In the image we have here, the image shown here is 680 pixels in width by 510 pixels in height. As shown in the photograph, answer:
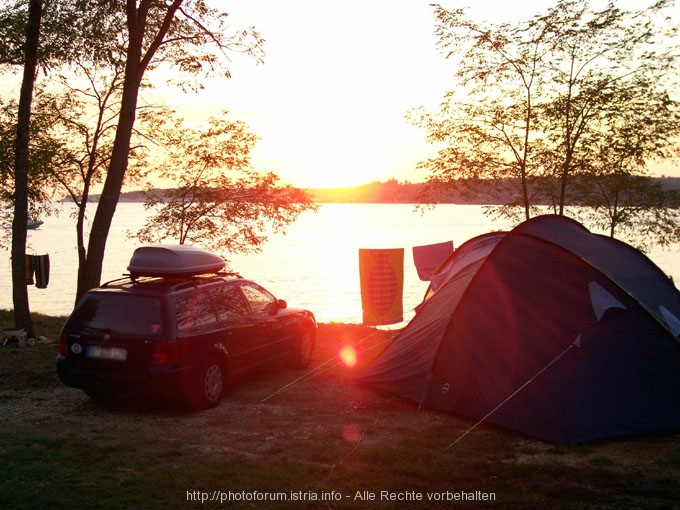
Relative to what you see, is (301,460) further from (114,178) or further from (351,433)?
(114,178)

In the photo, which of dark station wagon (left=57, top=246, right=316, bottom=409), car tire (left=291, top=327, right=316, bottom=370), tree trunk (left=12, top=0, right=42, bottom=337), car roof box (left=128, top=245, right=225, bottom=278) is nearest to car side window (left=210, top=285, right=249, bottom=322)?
dark station wagon (left=57, top=246, right=316, bottom=409)

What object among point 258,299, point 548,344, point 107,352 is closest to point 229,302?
point 258,299

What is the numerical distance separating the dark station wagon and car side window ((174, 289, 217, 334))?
14 millimetres

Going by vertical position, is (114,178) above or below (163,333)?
A: above

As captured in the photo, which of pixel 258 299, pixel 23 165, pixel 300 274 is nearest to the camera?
pixel 258 299

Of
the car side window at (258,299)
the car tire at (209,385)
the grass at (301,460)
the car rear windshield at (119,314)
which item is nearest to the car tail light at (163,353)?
the car rear windshield at (119,314)

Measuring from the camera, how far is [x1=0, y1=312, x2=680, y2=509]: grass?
18.8 ft

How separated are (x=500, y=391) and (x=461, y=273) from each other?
1.95 meters

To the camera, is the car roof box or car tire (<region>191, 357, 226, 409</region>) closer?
car tire (<region>191, 357, 226, 409</region>)

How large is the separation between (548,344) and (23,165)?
11693 millimetres

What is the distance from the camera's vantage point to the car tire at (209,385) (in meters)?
8.55

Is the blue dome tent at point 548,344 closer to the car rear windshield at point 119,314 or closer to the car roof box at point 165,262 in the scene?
the car roof box at point 165,262

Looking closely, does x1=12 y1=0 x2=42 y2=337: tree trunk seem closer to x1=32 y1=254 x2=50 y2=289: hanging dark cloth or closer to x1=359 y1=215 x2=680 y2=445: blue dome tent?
x1=32 y1=254 x2=50 y2=289: hanging dark cloth

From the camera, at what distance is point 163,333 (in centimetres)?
820
